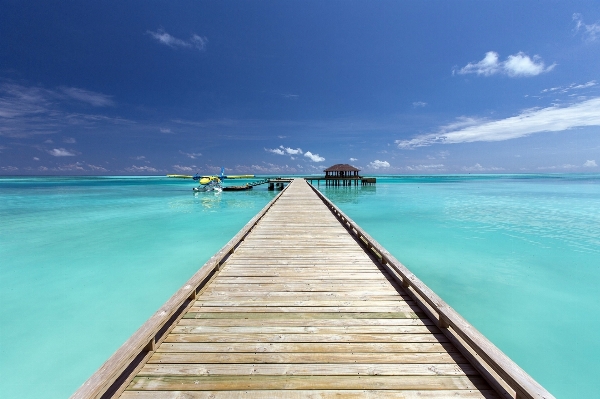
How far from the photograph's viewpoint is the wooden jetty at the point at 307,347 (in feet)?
7.10

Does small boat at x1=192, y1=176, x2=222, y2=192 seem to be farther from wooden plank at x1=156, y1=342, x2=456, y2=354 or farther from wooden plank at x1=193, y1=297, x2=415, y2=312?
wooden plank at x1=156, y1=342, x2=456, y2=354

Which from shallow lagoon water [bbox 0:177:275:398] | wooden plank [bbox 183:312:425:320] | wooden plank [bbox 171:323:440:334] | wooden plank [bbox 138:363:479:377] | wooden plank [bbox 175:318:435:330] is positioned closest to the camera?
wooden plank [bbox 138:363:479:377]

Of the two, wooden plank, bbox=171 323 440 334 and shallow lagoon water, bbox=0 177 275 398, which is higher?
wooden plank, bbox=171 323 440 334

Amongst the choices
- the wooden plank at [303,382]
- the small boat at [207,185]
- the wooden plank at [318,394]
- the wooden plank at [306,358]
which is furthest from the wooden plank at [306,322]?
the small boat at [207,185]

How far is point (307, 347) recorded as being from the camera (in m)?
2.67

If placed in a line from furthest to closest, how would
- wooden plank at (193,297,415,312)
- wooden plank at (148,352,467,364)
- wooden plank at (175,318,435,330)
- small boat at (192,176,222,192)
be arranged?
small boat at (192,176,222,192)
wooden plank at (193,297,415,312)
wooden plank at (175,318,435,330)
wooden plank at (148,352,467,364)

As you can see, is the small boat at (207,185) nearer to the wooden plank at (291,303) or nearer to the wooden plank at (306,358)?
the wooden plank at (291,303)

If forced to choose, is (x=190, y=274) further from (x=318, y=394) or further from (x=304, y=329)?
(x=318, y=394)

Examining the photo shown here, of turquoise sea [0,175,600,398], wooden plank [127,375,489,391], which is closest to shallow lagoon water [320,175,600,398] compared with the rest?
turquoise sea [0,175,600,398]

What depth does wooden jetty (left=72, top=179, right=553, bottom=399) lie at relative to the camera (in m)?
2.16

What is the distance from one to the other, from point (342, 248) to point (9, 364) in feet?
21.3

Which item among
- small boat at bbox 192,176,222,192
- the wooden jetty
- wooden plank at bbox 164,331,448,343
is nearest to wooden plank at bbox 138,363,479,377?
the wooden jetty

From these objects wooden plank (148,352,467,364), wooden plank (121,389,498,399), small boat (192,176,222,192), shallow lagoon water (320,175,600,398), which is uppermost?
small boat (192,176,222,192)

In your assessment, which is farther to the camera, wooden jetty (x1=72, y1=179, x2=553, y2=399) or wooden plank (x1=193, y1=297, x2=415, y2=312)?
wooden plank (x1=193, y1=297, x2=415, y2=312)
